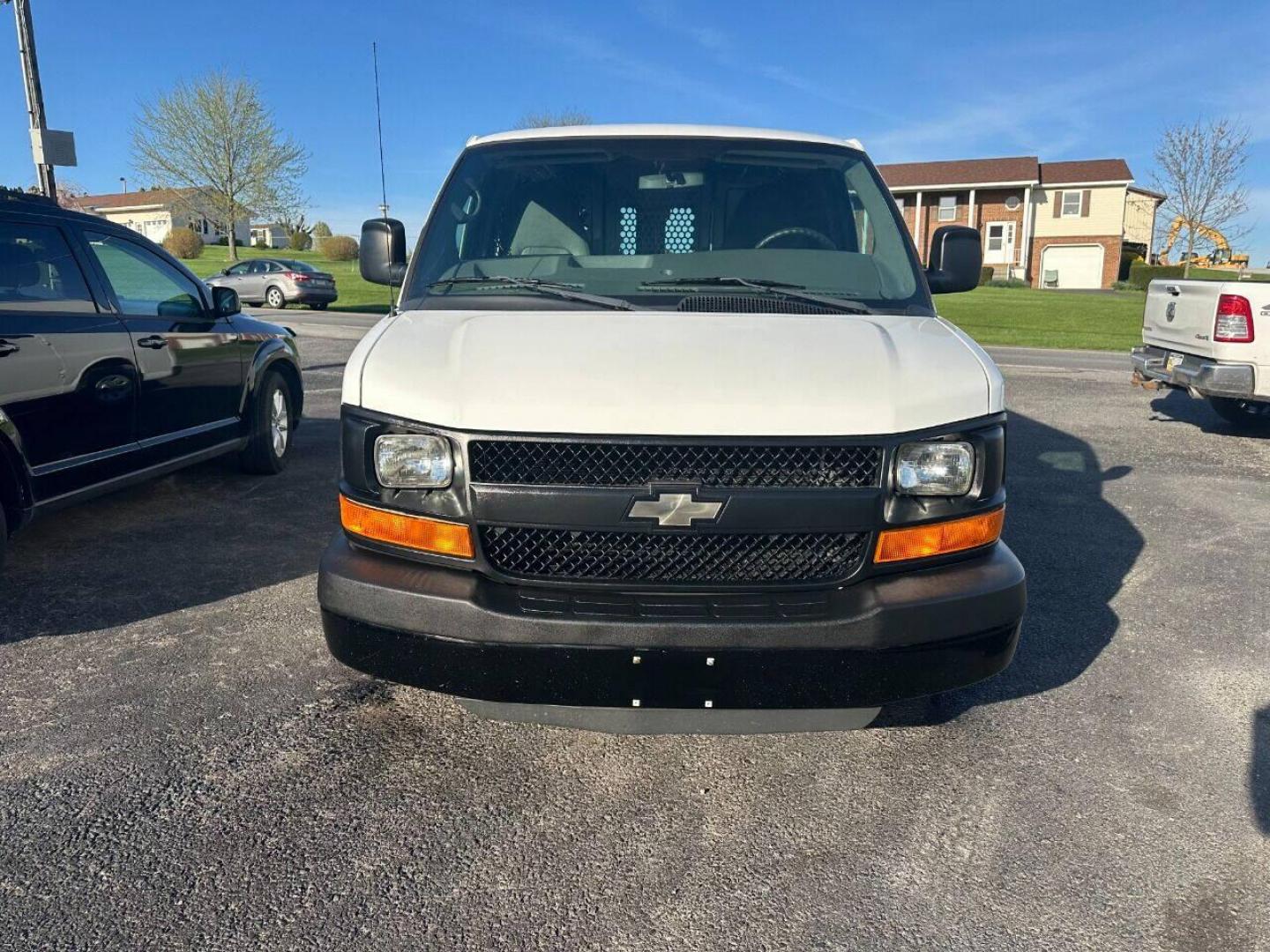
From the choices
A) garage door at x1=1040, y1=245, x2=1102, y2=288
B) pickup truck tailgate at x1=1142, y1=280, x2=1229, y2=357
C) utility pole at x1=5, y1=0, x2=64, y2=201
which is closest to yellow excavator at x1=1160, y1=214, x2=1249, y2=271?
garage door at x1=1040, y1=245, x2=1102, y2=288

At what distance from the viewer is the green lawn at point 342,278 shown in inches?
1183

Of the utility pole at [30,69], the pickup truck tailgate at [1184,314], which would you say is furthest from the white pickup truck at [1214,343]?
the utility pole at [30,69]

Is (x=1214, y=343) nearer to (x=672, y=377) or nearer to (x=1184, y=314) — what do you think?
(x=1184, y=314)

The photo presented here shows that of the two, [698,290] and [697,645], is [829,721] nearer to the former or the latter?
[697,645]

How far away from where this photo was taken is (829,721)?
2709mm

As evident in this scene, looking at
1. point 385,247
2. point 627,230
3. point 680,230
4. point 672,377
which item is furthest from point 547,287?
point 385,247

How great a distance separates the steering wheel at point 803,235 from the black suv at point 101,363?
3.32 metres

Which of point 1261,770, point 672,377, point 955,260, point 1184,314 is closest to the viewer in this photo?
point 672,377

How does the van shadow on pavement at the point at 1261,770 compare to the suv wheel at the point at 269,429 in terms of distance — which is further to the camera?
the suv wheel at the point at 269,429

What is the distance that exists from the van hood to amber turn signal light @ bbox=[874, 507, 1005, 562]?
0.28 m

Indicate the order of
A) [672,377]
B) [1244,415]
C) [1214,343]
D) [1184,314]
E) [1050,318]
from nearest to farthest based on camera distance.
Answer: [672,377]
[1214,343]
[1184,314]
[1244,415]
[1050,318]

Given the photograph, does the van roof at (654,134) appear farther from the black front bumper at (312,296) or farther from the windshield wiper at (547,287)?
the black front bumper at (312,296)

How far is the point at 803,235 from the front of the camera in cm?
383

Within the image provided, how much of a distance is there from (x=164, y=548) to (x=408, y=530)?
3.22 metres
